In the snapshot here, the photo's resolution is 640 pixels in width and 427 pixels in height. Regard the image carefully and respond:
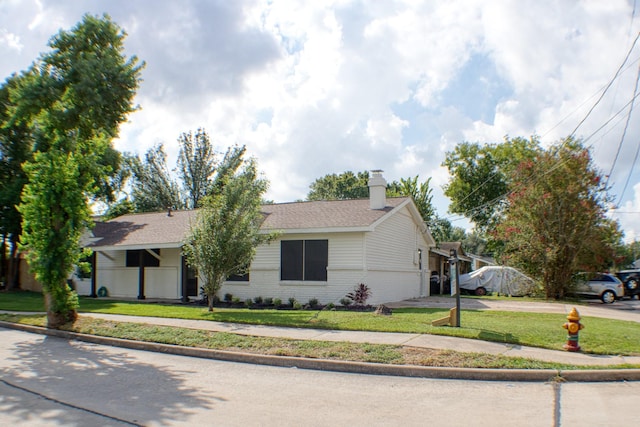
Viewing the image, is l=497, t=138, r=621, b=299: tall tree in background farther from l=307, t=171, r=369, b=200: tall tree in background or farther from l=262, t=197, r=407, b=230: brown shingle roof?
l=307, t=171, r=369, b=200: tall tree in background

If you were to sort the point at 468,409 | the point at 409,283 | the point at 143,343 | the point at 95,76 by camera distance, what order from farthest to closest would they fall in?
the point at 95,76 → the point at 409,283 → the point at 143,343 → the point at 468,409

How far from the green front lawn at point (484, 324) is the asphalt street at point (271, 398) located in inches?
105

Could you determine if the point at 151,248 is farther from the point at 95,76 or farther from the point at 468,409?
the point at 468,409

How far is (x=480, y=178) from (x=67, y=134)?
Answer: 4128 cm

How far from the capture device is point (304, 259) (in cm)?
1903

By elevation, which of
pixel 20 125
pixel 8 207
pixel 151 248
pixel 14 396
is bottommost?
pixel 14 396

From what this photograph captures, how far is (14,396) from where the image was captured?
6625 millimetres

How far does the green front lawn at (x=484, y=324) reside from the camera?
10.3 m

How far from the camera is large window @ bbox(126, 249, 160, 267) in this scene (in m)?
23.0

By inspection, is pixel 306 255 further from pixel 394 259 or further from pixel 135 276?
pixel 135 276

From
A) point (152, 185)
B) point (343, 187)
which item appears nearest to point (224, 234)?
point (152, 185)

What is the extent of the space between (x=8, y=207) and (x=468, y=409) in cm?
2813

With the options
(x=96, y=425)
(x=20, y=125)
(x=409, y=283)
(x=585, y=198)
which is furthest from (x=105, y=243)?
(x=585, y=198)

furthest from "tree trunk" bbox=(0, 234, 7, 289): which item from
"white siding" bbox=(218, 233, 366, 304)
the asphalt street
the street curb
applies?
the street curb
